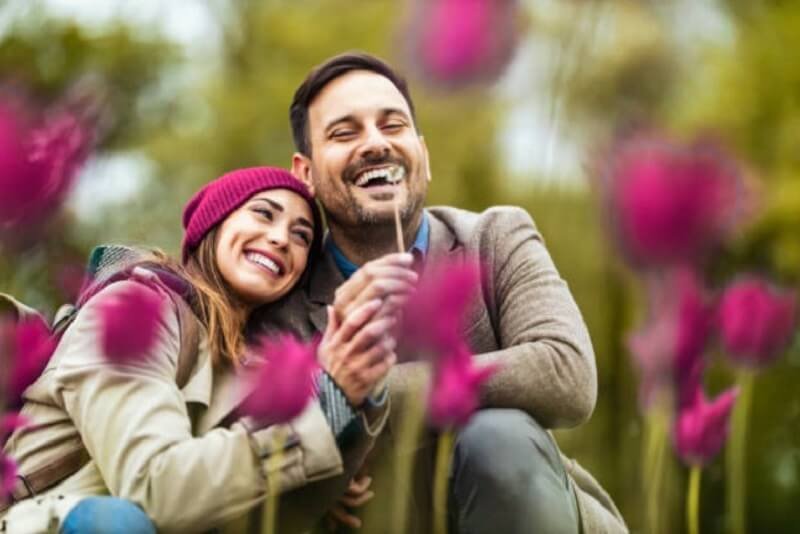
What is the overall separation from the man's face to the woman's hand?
71cm

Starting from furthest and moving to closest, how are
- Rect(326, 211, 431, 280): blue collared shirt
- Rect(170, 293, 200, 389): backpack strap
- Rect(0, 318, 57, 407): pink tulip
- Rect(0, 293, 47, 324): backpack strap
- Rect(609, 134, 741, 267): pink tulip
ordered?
Rect(326, 211, 431, 280): blue collared shirt < Rect(170, 293, 200, 389): backpack strap < Rect(0, 293, 47, 324): backpack strap < Rect(0, 318, 57, 407): pink tulip < Rect(609, 134, 741, 267): pink tulip

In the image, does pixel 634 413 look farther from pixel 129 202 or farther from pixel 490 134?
pixel 490 134

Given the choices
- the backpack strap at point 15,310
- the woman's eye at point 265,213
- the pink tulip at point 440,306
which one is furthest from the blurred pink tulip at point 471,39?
the woman's eye at point 265,213

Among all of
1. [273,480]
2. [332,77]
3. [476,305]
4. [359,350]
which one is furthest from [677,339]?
[332,77]

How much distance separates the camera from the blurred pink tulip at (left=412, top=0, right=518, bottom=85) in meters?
1.04

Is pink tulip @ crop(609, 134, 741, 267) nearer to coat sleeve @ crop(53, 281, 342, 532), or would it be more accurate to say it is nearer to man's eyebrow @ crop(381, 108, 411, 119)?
coat sleeve @ crop(53, 281, 342, 532)

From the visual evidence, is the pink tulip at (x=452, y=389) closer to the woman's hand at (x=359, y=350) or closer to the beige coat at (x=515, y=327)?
the woman's hand at (x=359, y=350)

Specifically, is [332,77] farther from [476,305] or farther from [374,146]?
[476,305]

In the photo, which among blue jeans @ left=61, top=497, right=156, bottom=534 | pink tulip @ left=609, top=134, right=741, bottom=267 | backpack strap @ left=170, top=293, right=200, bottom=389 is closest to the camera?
pink tulip @ left=609, top=134, right=741, bottom=267

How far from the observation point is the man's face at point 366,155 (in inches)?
87.7

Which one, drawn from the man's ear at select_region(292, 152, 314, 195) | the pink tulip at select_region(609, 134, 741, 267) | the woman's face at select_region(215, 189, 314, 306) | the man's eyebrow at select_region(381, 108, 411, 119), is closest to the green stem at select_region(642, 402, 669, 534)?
the pink tulip at select_region(609, 134, 741, 267)

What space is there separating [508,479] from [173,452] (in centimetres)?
50

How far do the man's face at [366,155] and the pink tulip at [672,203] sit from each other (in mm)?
1388

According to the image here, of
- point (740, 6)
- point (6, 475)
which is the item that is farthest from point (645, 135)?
point (740, 6)
